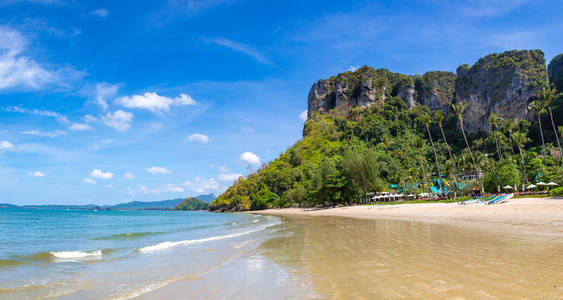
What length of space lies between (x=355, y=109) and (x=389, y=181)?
208 feet

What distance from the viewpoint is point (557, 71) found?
116062mm

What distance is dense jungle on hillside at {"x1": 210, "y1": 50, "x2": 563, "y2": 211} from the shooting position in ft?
210

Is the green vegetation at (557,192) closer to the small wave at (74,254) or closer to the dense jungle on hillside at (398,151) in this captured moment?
the dense jungle on hillside at (398,151)

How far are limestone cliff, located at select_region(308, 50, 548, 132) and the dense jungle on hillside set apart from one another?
34.9 inches

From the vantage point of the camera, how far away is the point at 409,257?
10.3 m

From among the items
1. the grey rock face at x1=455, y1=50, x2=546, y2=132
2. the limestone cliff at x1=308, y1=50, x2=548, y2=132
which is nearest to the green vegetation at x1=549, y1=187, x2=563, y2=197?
the grey rock face at x1=455, y1=50, x2=546, y2=132

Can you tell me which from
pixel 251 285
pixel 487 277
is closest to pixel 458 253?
pixel 487 277

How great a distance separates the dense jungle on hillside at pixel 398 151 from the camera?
6412 centimetres

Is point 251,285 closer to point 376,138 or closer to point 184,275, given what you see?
point 184,275

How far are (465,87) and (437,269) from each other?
14542 centimetres

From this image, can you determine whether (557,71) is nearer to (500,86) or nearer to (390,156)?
(500,86)

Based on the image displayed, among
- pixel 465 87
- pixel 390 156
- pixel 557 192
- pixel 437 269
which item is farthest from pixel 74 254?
pixel 465 87

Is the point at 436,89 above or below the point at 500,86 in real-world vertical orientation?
above

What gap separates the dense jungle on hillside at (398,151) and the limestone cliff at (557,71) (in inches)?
18.0
